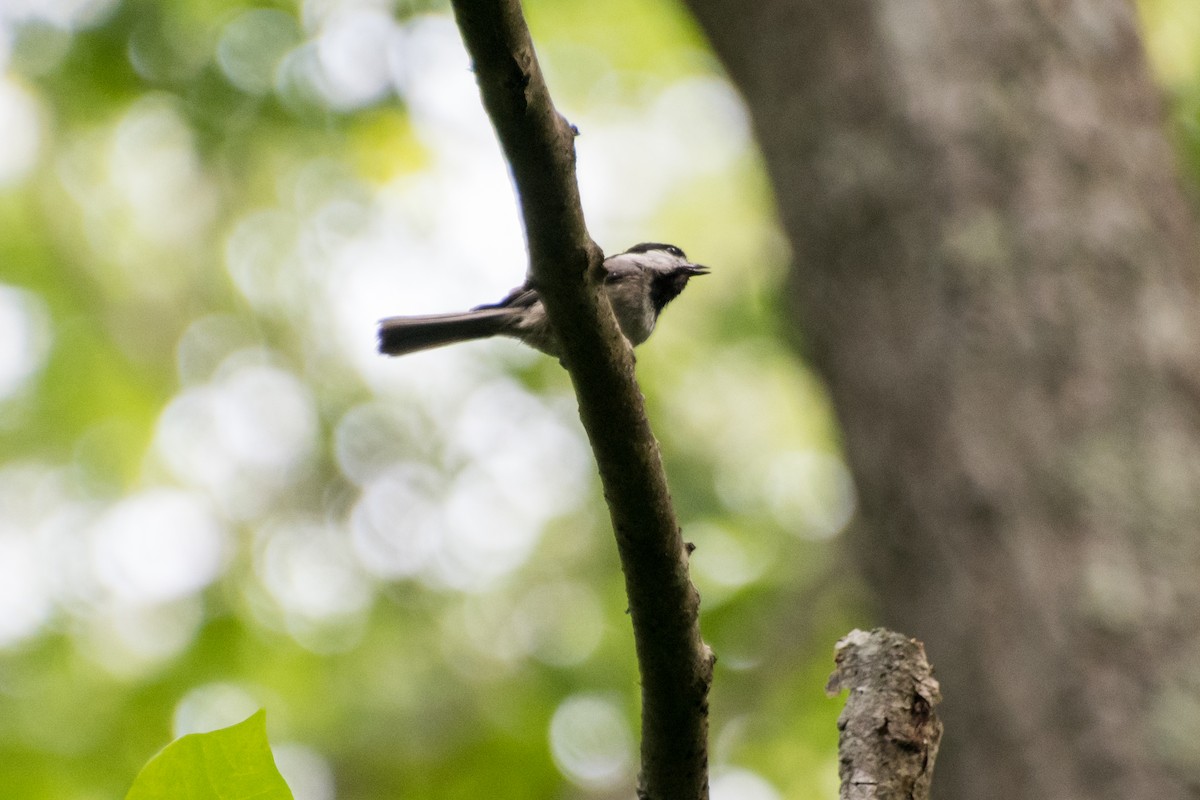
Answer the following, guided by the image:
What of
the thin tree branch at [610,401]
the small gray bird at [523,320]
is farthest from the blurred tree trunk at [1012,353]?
the thin tree branch at [610,401]

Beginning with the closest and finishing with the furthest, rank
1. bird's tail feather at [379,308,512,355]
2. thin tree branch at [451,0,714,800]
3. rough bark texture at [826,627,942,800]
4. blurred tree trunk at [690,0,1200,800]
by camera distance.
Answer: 1. thin tree branch at [451,0,714,800]
2. rough bark texture at [826,627,942,800]
3. bird's tail feather at [379,308,512,355]
4. blurred tree trunk at [690,0,1200,800]

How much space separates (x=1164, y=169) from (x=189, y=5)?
23.7 ft

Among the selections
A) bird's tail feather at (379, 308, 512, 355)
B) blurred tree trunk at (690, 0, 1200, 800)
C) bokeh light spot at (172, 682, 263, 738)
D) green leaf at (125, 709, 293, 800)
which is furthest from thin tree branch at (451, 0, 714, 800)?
bokeh light spot at (172, 682, 263, 738)

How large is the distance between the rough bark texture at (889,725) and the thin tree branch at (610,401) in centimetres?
32

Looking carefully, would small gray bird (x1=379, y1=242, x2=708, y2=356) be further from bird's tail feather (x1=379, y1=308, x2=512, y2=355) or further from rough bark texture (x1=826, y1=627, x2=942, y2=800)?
rough bark texture (x1=826, y1=627, x2=942, y2=800)

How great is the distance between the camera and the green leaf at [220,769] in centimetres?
127

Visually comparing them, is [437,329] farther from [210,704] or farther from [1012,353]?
[210,704]

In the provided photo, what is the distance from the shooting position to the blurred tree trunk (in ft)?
11.7

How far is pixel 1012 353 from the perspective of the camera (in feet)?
13.1

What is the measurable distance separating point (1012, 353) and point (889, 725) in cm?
227

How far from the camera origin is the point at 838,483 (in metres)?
9.15

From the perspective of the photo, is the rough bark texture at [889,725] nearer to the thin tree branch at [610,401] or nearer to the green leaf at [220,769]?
the thin tree branch at [610,401]

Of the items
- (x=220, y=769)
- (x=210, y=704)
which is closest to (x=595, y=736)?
(x=210, y=704)

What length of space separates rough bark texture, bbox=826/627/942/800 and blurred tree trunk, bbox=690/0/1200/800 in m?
1.71
